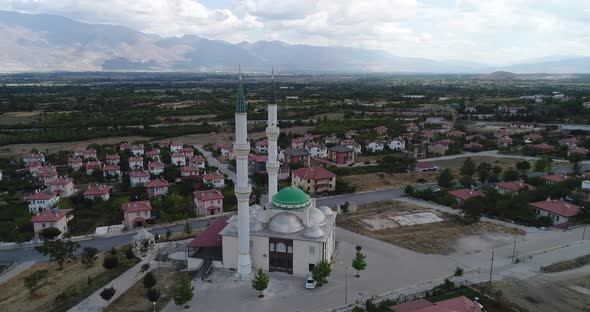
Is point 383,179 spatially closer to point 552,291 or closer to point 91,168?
point 552,291

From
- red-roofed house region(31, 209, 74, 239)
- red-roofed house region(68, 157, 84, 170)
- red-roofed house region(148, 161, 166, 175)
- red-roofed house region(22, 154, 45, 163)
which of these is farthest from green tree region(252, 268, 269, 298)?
red-roofed house region(22, 154, 45, 163)

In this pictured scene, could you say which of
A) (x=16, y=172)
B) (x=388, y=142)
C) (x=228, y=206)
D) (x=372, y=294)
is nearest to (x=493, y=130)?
(x=388, y=142)

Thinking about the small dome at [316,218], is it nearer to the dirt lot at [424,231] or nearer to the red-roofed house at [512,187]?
the dirt lot at [424,231]

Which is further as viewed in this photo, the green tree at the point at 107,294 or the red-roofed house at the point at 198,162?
the red-roofed house at the point at 198,162

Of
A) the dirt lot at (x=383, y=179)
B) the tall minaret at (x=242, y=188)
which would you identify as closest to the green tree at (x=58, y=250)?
the tall minaret at (x=242, y=188)

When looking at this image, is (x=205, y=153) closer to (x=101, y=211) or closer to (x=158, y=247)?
(x=101, y=211)

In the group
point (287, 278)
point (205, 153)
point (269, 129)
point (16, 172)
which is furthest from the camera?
point (205, 153)

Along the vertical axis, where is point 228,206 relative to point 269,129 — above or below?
below

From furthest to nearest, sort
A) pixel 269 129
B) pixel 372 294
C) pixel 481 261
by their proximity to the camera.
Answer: pixel 269 129 → pixel 481 261 → pixel 372 294

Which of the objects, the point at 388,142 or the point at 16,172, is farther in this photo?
the point at 388,142
